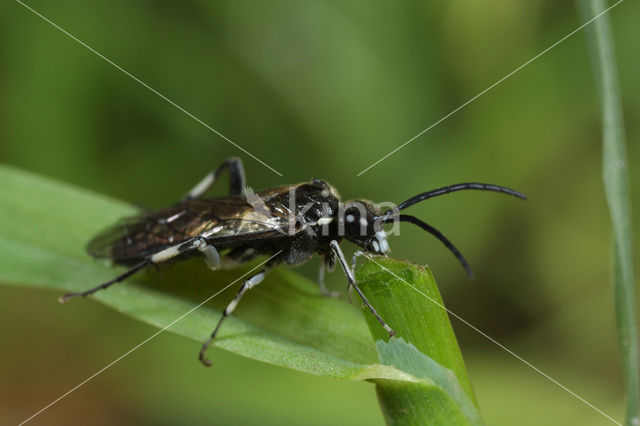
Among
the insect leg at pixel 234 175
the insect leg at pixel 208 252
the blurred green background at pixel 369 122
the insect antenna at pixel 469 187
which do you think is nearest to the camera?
the insect antenna at pixel 469 187

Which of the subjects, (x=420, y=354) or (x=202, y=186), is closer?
(x=420, y=354)

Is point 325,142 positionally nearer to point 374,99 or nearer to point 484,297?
point 374,99

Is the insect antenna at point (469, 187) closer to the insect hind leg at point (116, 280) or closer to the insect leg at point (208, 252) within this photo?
the insect leg at point (208, 252)

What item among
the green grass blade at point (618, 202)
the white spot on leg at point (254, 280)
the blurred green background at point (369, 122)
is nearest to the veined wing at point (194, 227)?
the white spot on leg at point (254, 280)

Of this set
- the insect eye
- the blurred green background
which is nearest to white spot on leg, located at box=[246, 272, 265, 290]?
the insect eye

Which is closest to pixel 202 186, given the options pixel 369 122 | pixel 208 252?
pixel 208 252

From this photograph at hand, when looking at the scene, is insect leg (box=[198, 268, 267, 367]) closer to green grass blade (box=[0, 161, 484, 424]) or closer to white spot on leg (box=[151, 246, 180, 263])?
green grass blade (box=[0, 161, 484, 424])

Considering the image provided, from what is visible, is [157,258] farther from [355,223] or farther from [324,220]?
[355,223]
